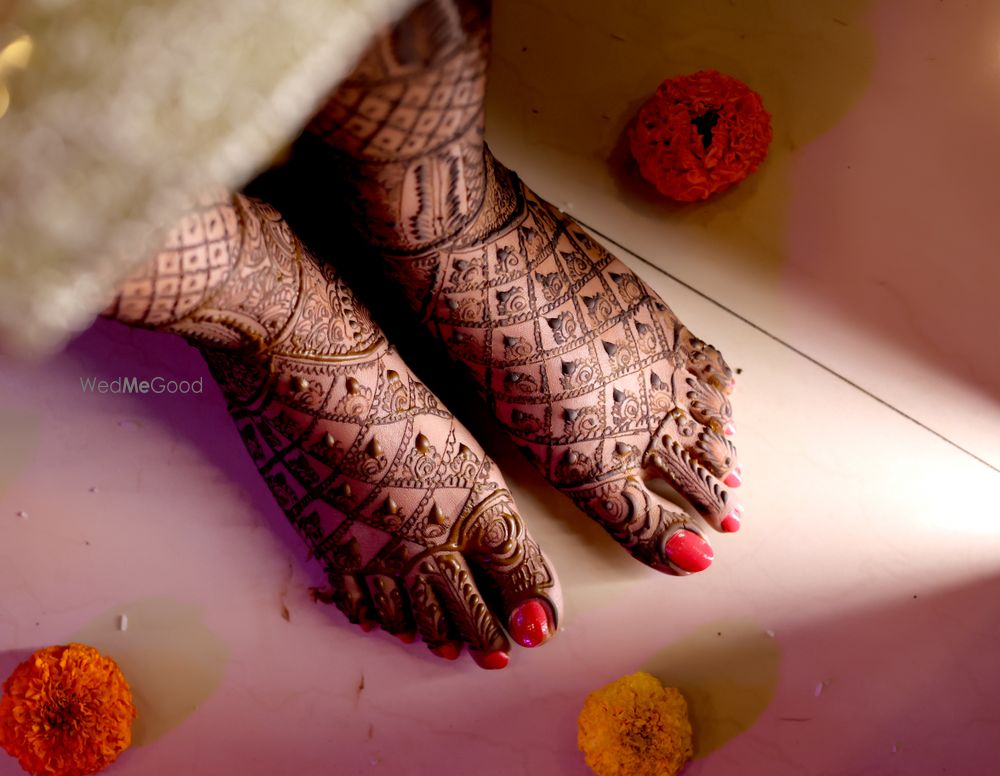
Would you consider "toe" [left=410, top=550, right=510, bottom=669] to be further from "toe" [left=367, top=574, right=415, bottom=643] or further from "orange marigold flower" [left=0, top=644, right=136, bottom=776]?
"orange marigold flower" [left=0, top=644, right=136, bottom=776]

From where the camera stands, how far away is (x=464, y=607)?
2.47 ft

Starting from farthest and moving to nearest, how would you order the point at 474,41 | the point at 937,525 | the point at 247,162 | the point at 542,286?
the point at 937,525
the point at 542,286
the point at 474,41
the point at 247,162

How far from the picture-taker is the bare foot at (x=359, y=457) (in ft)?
1.99

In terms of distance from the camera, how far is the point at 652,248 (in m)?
0.84

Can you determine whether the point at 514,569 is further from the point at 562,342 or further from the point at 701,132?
the point at 701,132

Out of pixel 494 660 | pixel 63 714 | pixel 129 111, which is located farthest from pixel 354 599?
pixel 129 111

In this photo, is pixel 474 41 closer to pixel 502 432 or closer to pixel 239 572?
pixel 502 432

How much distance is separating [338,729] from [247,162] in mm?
628

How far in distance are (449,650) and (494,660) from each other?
4 cm

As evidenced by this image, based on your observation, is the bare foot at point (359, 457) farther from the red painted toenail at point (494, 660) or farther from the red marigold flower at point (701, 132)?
the red marigold flower at point (701, 132)

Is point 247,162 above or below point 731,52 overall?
below

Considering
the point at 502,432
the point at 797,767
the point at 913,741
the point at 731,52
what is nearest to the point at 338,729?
the point at 502,432

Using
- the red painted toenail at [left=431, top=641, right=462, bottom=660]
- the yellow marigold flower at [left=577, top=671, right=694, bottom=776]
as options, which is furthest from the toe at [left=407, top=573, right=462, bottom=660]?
the yellow marigold flower at [left=577, top=671, right=694, bottom=776]

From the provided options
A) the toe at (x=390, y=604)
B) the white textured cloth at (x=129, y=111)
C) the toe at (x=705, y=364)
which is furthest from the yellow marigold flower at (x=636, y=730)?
the white textured cloth at (x=129, y=111)
